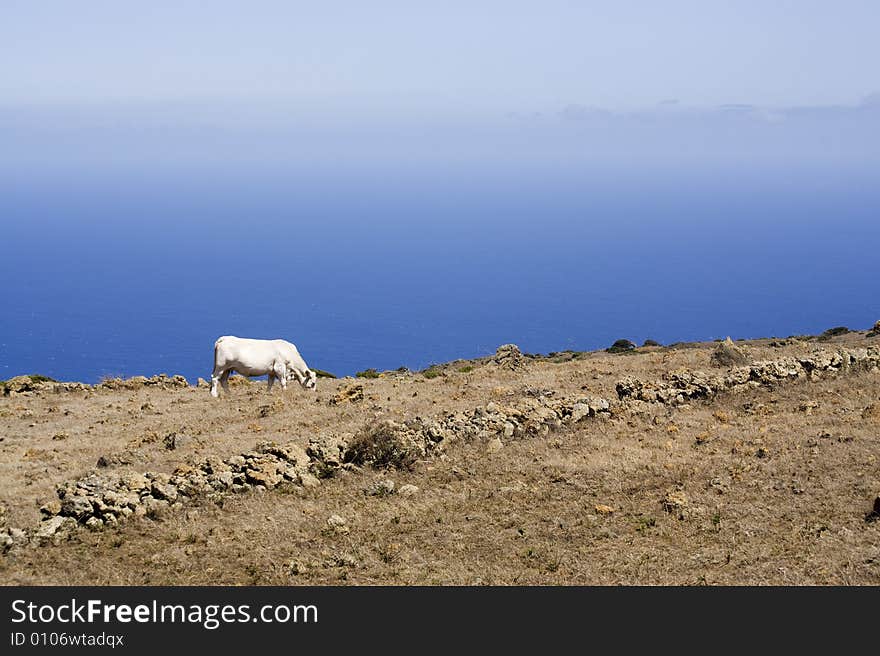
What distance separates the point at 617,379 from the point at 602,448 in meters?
8.64

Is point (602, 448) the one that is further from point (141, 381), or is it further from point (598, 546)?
point (141, 381)

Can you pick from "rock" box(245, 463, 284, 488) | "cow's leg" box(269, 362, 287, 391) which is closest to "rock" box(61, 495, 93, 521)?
"rock" box(245, 463, 284, 488)

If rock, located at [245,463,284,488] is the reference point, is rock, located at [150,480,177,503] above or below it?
below

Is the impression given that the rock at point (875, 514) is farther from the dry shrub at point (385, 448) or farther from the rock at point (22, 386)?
the rock at point (22, 386)

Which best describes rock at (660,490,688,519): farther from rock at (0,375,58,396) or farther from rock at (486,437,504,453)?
rock at (0,375,58,396)

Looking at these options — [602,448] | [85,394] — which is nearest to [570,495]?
[602,448]

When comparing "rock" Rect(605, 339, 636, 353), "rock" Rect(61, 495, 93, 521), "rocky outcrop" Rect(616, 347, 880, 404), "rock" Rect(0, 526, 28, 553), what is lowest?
"rock" Rect(0, 526, 28, 553)

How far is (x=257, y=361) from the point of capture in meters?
30.9

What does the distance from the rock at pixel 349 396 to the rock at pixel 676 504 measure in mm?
12444

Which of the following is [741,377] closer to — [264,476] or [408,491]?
[408,491]

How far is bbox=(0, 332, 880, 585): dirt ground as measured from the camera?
1520 cm

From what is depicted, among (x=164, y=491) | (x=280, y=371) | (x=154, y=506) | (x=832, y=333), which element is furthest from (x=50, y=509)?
(x=832, y=333)

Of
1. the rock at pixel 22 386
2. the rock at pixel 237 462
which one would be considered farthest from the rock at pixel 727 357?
the rock at pixel 22 386

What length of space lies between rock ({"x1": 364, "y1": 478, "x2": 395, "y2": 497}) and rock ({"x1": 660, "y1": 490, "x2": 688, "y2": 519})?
5.64 metres
